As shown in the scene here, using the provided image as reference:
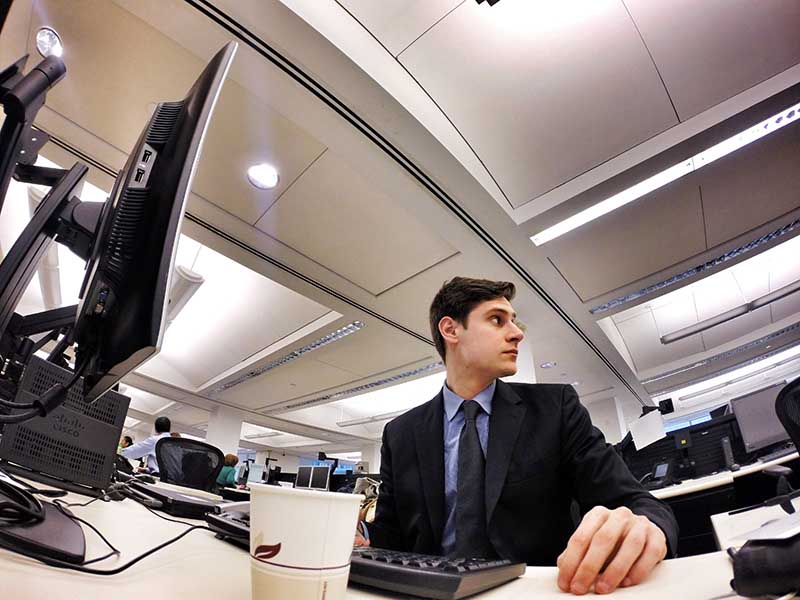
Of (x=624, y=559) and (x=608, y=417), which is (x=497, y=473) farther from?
(x=608, y=417)

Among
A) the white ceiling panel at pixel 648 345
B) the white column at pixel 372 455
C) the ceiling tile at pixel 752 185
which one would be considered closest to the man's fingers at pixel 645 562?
the ceiling tile at pixel 752 185

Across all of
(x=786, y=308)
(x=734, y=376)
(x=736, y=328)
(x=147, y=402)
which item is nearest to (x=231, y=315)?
(x=147, y=402)

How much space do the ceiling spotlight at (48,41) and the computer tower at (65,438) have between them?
91.2 inches

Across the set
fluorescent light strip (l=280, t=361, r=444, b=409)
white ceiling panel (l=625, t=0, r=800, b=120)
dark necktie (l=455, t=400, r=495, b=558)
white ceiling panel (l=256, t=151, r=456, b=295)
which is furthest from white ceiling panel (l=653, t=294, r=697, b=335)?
dark necktie (l=455, t=400, r=495, b=558)

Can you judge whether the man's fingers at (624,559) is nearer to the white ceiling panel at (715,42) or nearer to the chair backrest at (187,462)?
the white ceiling panel at (715,42)

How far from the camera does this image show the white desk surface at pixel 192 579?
1.09 ft

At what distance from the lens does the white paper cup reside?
319mm

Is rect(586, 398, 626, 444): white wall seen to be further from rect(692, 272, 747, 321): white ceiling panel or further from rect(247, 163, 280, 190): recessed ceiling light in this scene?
rect(247, 163, 280, 190): recessed ceiling light

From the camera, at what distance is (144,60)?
2287 millimetres

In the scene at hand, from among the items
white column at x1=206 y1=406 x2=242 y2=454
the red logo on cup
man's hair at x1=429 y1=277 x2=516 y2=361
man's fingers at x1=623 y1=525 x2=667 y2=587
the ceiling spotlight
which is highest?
the ceiling spotlight

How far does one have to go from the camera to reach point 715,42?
2281mm

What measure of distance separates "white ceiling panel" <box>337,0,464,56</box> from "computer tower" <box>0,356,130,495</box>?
7.55 ft

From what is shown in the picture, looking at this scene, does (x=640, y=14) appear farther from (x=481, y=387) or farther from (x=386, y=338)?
(x=386, y=338)

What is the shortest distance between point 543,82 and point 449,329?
1.96m
